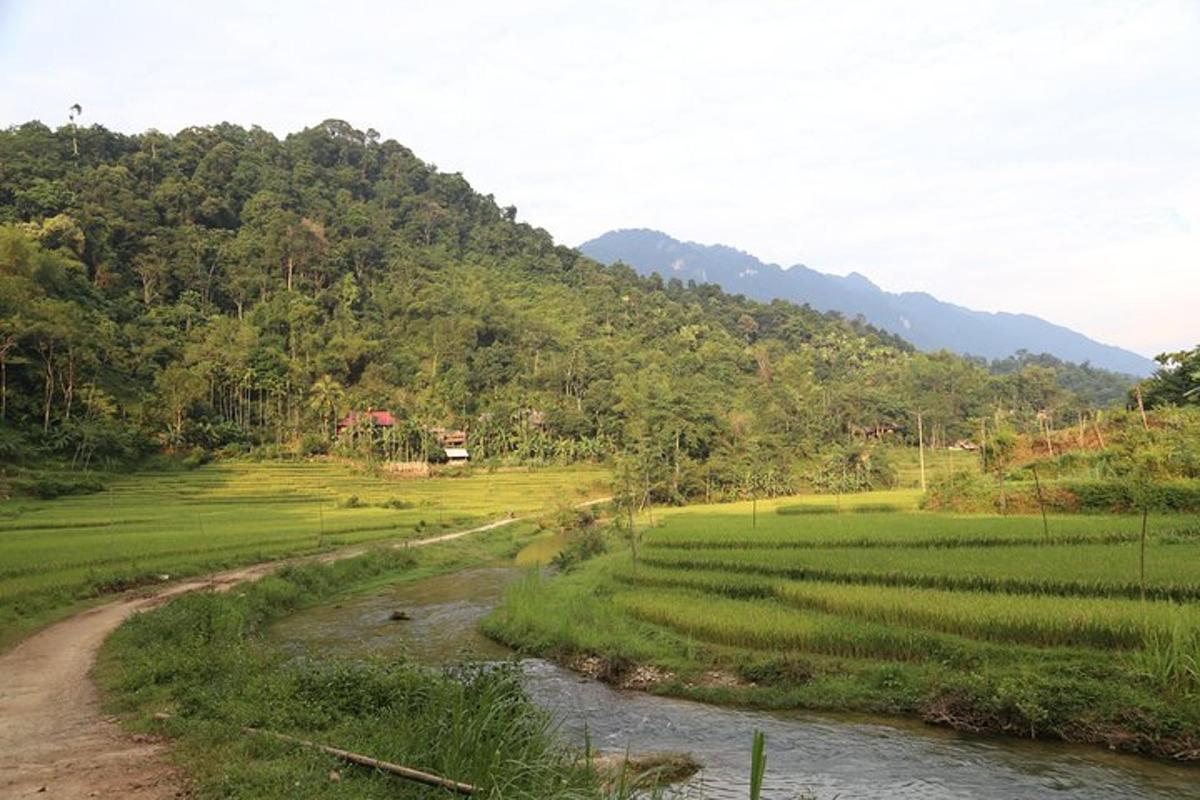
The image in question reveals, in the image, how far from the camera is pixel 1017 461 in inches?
1754

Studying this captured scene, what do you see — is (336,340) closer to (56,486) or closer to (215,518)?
(56,486)

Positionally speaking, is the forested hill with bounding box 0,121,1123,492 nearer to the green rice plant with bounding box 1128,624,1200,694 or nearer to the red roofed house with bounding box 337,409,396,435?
the red roofed house with bounding box 337,409,396,435

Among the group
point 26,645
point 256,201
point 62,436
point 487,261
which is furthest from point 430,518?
point 487,261

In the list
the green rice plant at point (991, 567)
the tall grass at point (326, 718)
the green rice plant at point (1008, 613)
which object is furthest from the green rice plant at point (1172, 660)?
the tall grass at point (326, 718)

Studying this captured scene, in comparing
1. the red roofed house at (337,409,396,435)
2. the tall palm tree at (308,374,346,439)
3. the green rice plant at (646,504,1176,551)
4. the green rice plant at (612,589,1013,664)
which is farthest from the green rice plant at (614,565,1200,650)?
Answer: the tall palm tree at (308,374,346,439)

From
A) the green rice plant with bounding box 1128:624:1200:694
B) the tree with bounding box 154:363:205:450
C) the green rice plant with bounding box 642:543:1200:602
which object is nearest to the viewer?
the green rice plant with bounding box 1128:624:1200:694

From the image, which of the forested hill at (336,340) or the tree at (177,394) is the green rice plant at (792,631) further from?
the tree at (177,394)

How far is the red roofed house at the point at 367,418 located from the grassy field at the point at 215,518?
739cm

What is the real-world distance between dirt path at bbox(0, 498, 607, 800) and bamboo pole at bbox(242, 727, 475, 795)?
3.68 feet

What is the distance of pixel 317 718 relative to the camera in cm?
962

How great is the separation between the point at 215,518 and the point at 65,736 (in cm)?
3122

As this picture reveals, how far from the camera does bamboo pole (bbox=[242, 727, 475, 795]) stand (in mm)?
6316

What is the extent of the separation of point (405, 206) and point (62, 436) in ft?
296

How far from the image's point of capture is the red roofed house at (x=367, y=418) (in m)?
70.3
